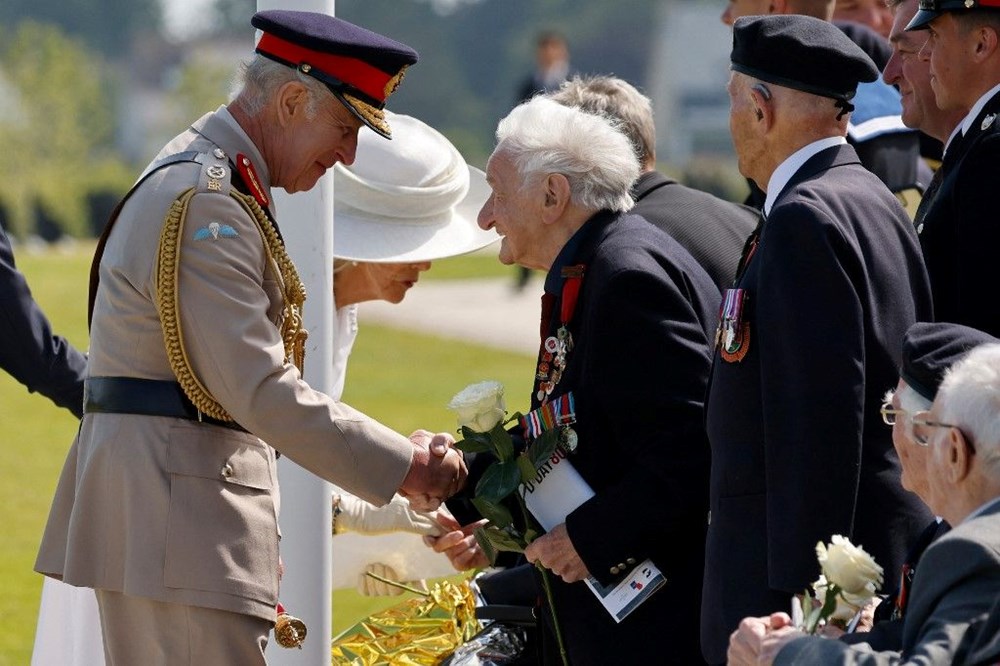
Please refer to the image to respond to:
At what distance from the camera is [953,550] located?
279 cm

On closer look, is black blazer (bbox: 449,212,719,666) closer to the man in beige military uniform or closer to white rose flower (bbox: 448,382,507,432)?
white rose flower (bbox: 448,382,507,432)

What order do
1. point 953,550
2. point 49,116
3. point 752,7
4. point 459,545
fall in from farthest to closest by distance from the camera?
point 49,116 < point 752,7 < point 459,545 < point 953,550

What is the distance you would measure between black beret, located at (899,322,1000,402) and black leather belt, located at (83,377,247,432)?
1613 millimetres

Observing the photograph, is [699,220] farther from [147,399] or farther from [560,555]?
[147,399]

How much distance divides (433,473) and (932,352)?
160cm

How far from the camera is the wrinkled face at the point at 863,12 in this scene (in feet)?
22.9

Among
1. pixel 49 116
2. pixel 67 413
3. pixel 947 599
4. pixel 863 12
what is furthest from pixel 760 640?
pixel 49 116

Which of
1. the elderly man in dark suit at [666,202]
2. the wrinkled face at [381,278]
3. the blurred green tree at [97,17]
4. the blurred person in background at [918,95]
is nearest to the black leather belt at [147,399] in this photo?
the wrinkled face at [381,278]

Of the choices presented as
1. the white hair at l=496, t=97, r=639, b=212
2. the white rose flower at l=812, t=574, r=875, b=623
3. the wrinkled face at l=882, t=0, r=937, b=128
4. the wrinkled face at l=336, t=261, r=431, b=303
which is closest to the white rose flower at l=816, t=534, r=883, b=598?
the white rose flower at l=812, t=574, r=875, b=623

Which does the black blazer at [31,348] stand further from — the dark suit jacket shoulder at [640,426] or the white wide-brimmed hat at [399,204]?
the dark suit jacket shoulder at [640,426]

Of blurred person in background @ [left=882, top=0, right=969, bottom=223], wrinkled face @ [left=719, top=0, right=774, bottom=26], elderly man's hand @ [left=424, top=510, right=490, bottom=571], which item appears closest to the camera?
blurred person in background @ [left=882, top=0, right=969, bottom=223]

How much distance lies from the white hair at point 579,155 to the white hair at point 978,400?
4.87ft

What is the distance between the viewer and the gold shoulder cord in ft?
12.1

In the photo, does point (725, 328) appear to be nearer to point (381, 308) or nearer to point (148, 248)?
point (148, 248)
